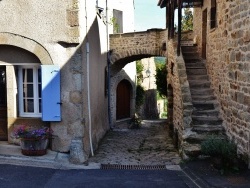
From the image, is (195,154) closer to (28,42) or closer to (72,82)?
(72,82)

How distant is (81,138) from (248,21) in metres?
4.19

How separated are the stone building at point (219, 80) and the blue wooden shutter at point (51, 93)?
9.50ft

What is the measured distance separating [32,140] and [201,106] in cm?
413

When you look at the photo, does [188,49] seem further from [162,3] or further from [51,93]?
[51,93]

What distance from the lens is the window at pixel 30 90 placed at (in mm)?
8172

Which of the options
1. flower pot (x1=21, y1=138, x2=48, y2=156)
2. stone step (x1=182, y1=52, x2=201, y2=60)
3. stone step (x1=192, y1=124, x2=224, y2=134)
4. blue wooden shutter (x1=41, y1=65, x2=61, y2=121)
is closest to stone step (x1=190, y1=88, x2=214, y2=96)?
stone step (x1=192, y1=124, x2=224, y2=134)

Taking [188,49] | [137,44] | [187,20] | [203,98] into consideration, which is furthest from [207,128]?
[187,20]

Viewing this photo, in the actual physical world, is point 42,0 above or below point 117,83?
above

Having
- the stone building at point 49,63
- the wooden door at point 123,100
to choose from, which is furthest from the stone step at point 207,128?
the wooden door at point 123,100

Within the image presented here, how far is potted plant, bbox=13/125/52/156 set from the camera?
748cm

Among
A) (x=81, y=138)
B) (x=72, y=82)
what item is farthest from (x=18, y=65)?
(x=81, y=138)

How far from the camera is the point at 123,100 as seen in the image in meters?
18.1

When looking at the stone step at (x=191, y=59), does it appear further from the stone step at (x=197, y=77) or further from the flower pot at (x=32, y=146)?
the flower pot at (x=32, y=146)

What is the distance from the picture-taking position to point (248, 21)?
643 centimetres
